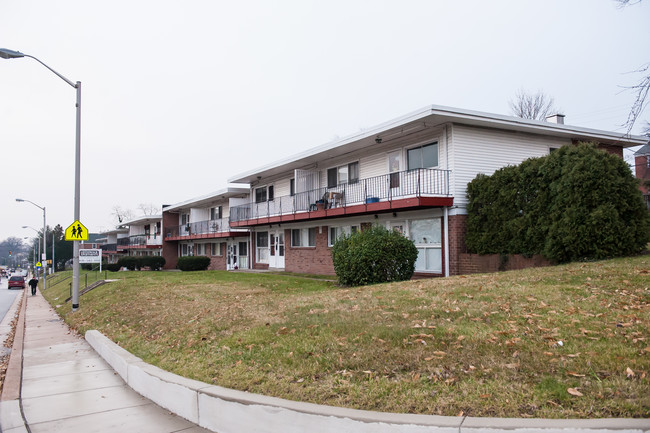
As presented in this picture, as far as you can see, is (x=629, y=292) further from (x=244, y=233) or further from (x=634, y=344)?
(x=244, y=233)

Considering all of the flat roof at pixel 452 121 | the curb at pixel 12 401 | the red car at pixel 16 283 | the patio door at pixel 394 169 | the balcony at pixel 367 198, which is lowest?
the red car at pixel 16 283

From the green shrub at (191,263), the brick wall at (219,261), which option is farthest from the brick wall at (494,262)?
the brick wall at (219,261)

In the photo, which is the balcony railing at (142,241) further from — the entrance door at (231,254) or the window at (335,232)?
the window at (335,232)

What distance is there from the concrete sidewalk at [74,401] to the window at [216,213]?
102ft

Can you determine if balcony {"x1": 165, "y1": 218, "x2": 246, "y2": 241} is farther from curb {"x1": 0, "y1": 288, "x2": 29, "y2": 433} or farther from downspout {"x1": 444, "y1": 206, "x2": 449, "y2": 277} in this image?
curb {"x1": 0, "y1": 288, "x2": 29, "y2": 433}

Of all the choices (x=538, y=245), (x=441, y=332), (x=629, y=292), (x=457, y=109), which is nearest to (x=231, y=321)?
(x=441, y=332)

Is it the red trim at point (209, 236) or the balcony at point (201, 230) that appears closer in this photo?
the red trim at point (209, 236)

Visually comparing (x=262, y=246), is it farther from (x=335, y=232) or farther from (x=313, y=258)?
(x=335, y=232)

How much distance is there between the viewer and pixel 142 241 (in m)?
56.6

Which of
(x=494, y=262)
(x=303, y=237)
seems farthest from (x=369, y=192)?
(x=303, y=237)

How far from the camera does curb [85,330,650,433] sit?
343 cm

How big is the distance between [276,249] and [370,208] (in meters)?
11.7

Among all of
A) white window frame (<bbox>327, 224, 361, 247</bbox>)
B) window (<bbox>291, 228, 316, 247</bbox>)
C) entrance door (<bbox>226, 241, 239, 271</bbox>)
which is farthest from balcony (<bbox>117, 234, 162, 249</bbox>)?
white window frame (<bbox>327, 224, 361, 247</bbox>)

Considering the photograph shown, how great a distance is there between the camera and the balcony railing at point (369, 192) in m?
16.3
